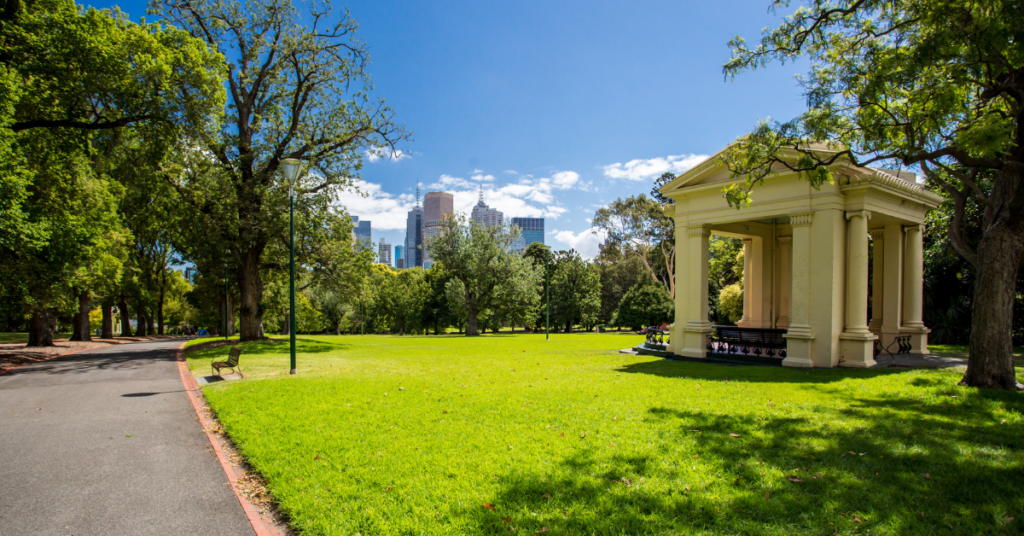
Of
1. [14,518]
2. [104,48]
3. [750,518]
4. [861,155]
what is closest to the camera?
[750,518]

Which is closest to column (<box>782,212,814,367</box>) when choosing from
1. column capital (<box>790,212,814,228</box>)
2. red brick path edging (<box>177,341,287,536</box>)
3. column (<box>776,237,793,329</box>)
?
column capital (<box>790,212,814,228</box>)

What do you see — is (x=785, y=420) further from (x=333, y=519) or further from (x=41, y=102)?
(x=41, y=102)

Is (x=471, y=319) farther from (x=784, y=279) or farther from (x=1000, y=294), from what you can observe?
(x=1000, y=294)

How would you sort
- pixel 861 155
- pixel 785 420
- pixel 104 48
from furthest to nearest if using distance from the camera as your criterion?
1. pixel 104 48
2. pixel 861 155
3. pixel 785 420

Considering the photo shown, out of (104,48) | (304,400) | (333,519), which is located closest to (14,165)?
(104,48)

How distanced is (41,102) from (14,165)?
6.24ft

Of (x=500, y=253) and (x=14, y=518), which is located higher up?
(x=500, y=253)

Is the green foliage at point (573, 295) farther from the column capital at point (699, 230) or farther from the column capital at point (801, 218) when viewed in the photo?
the column capital at point (801, 218)

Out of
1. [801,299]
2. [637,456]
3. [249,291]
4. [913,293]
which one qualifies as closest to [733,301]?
[913,293]

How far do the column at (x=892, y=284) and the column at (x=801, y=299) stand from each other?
168 inches

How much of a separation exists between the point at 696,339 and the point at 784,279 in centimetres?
648

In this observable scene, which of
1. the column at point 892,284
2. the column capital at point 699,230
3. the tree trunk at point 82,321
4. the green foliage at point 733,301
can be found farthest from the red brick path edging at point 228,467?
the green foliage at point 733,301

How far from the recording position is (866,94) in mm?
9320

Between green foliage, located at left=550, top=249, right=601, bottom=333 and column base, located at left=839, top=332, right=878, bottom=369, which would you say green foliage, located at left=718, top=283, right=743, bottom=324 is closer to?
column base, located at left=839, top=332, right=878, bottom=369
